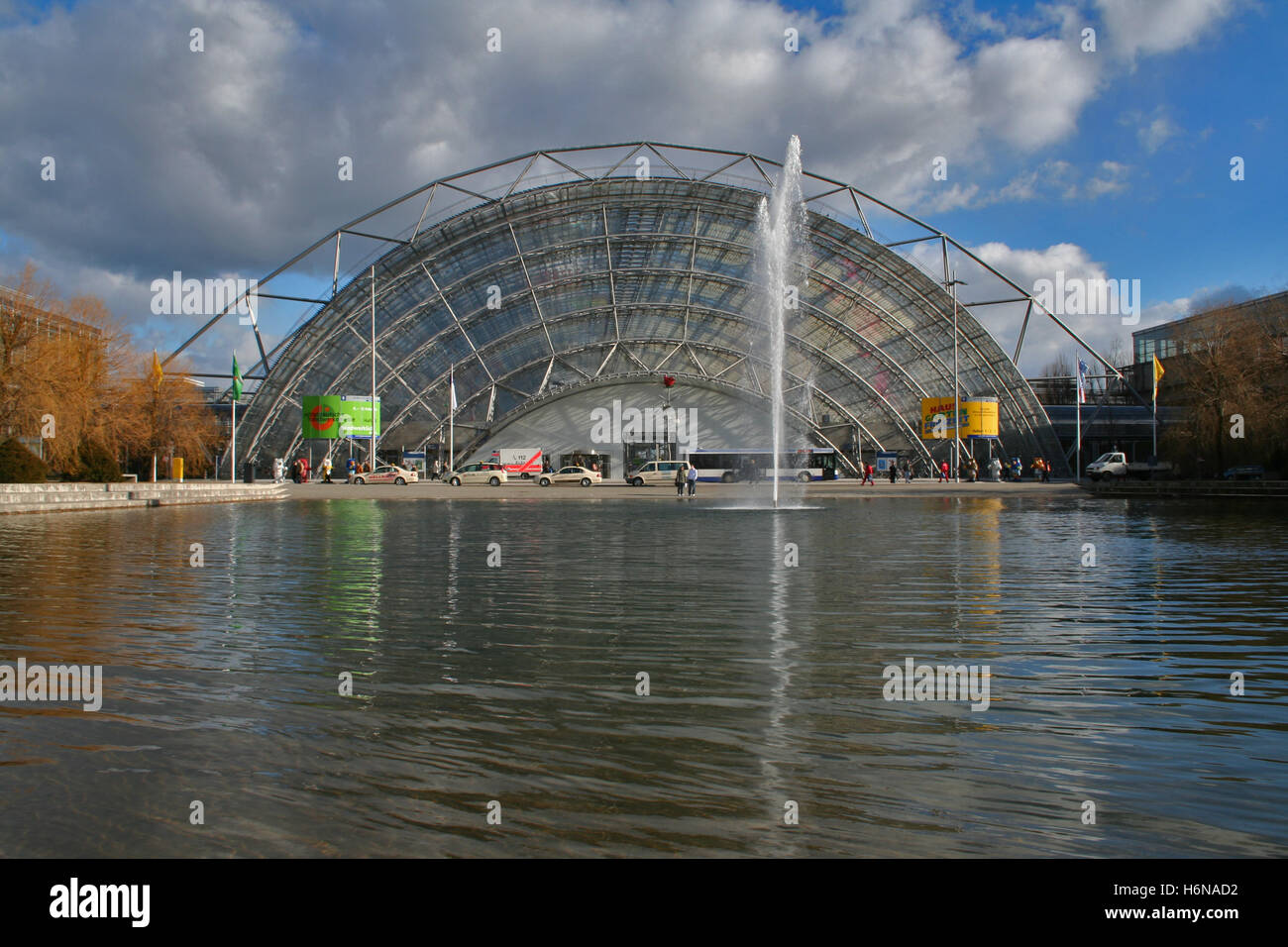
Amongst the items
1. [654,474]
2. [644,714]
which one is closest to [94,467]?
[654,474]

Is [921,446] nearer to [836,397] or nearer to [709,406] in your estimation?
[836,397]

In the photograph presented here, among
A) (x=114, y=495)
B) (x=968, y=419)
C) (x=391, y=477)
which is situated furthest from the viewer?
(x=968, y=419)

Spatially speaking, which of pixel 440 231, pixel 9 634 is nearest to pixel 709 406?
pixel 440 231

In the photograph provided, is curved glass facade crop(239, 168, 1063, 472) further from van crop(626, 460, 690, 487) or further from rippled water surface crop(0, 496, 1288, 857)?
rippled water surface crop(0, 496, 1288, 857)

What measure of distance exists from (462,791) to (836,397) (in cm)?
7571

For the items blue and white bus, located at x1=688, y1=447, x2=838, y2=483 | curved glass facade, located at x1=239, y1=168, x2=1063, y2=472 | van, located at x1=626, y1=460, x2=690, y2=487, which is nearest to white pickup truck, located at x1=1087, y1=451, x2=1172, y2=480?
curved glass facade, located at x1=239, y1=168, x2=1063, y2=472

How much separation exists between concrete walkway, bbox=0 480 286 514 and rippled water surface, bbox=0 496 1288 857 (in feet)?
61.1

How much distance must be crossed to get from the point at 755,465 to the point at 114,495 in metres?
52.6

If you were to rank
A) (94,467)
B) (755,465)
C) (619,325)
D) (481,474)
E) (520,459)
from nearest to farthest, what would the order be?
1. (94,467)
2. (481,474)
3. (619,325)
4. (755,465)
5. (520,459)

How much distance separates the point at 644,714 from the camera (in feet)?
20.7

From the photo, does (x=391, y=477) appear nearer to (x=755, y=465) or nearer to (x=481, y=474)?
(x=481, y=474)

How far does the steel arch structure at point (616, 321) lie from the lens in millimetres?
71812

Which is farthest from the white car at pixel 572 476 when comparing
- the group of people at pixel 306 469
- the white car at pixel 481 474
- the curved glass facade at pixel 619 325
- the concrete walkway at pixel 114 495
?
the concrete walkway at pixel 114 495

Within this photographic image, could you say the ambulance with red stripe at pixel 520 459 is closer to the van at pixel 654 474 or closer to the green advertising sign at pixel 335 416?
the van at pixel 654 474
